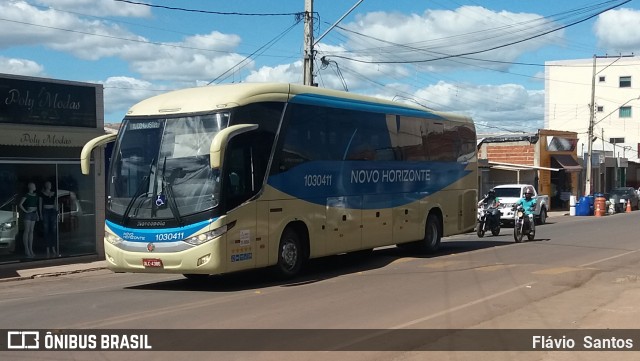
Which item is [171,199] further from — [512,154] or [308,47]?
[512,154]

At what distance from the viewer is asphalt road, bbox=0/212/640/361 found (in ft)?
30.5

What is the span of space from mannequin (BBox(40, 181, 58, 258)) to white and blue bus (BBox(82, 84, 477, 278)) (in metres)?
6.53

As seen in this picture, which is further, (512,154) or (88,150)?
(512,154)

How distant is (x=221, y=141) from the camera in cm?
1146

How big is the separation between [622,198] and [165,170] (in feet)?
142

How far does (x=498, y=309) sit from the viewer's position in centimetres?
1064

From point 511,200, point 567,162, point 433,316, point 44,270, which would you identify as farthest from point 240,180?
point 567,162

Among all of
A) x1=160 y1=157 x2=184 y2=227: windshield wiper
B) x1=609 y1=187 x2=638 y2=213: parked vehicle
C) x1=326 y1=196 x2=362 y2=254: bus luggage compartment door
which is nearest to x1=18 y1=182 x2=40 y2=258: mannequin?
x1=160 y1=157 x2=184 y2=227: windshield wiper

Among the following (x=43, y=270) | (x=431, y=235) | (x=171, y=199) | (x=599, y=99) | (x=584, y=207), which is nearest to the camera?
(x=171, y=199)

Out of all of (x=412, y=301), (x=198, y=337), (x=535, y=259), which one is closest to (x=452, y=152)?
(x=535, y=259)

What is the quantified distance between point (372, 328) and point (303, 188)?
210 inches

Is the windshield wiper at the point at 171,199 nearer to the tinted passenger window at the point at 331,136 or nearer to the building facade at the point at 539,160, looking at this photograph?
the tinted passenger window at the point at 331,136

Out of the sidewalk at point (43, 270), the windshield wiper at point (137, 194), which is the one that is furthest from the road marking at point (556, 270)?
the sidewalk at point (43, 270)

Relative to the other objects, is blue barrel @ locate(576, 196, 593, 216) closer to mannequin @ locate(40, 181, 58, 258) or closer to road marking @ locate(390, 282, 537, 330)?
road marking @ locate(390, 282, 537, 330)
